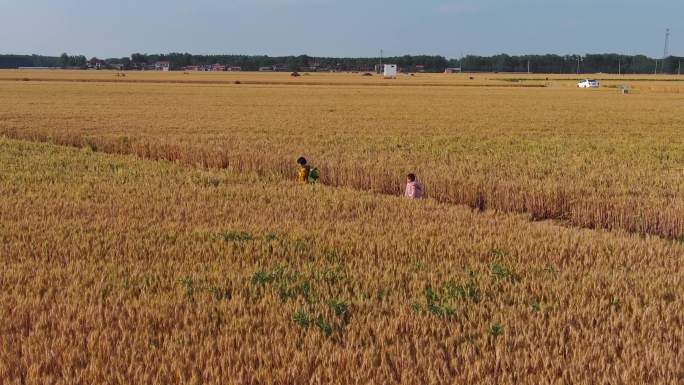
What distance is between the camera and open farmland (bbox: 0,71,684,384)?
5367mm

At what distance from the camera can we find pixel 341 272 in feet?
25.7

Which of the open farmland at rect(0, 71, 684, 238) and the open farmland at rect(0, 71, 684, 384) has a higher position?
the open farmland at rect(0, 71, 684, 384)

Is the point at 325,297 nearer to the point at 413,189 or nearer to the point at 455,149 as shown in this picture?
the point at 413,189

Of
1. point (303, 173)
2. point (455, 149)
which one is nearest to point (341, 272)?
point (303, 173)

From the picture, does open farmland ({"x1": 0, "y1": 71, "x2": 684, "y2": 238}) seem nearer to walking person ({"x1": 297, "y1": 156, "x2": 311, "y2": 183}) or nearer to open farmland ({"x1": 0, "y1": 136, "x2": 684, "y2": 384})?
walking person ({"x1": 297, "y1": 156, "x2": 311, "y2": 183})

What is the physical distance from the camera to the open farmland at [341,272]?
5.37 m

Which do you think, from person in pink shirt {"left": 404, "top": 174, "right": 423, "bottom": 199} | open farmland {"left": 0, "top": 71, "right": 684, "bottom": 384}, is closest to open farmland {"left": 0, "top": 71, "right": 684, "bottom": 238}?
open farmland {"left": 0, "top": 71, "right": 684, "bottom": 384}

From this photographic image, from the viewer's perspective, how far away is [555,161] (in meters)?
18.6

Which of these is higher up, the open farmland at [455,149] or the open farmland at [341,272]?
the open farmland at [341,272]

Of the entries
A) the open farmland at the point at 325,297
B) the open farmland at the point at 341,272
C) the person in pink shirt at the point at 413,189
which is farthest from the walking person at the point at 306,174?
the open farmland at the point at 325,297

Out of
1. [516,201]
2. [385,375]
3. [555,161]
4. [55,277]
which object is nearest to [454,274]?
[385,375]

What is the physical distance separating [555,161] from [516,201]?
5983 mm

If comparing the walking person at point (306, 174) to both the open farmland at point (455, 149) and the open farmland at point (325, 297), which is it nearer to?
the open farmland at point (455, 149)

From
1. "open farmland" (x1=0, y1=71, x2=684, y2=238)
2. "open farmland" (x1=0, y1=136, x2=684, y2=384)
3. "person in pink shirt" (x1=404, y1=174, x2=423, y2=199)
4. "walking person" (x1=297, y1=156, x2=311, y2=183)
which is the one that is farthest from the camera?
"walking person" (x1=297, y1=156, x2=311, y2=183)
